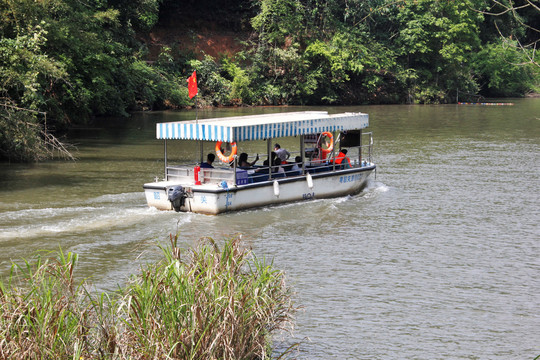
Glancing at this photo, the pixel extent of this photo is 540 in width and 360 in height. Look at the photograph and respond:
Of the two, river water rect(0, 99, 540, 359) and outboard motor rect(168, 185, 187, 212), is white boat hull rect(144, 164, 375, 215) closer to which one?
outboard motor rect(168, 185, 187, 212)

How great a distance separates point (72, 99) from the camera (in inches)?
1256

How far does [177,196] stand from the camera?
63.4ft

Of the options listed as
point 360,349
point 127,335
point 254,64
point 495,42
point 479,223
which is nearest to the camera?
point 127,335

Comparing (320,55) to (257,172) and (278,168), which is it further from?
(257,172)

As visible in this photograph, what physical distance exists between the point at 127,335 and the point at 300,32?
54468 millimetres

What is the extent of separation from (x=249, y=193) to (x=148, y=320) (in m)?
11.8

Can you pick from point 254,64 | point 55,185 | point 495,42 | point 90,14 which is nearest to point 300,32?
point 254,64

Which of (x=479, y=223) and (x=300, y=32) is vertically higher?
(x=300, y=32)

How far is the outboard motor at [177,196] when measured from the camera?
758 inches

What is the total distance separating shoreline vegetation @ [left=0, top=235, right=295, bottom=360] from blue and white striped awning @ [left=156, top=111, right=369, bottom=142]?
1071cm

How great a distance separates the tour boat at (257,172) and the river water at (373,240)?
417mm

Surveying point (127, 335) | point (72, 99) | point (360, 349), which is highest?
point (72, 99)

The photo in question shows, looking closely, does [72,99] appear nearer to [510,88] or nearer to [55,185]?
[55,185]

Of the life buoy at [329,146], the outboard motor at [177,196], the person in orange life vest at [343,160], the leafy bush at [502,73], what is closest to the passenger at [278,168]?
the life buoy at [329,146]
